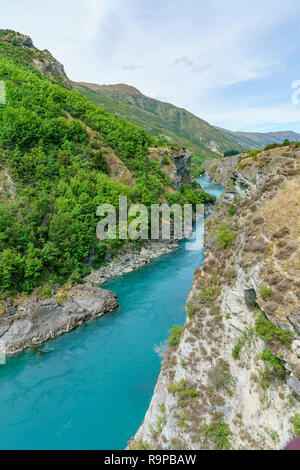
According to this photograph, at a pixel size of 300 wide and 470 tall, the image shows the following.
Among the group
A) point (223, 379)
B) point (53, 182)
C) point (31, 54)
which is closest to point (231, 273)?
point (223, 379)

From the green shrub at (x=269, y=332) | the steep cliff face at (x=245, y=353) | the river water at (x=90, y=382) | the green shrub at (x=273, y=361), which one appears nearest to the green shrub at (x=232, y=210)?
the river water at (x=90, y=382)

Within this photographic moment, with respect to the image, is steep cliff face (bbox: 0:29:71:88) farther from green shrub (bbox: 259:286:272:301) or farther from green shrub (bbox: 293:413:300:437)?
green shrub (bbox: 293:413:300:437)

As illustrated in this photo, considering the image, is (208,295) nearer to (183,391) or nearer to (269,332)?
(269,332)

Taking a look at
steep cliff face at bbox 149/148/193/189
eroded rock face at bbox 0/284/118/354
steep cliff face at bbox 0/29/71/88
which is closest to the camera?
eroded rock face at bbox 0/284/118/354

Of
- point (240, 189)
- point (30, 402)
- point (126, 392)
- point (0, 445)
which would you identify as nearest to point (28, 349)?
point (30, 402)

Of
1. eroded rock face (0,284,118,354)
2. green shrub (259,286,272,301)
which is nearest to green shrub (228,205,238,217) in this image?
eroded rock face (0,284,118,354)

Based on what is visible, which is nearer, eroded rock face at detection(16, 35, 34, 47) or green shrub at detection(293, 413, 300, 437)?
green shrub at detection(293, 413, 300, 437)
